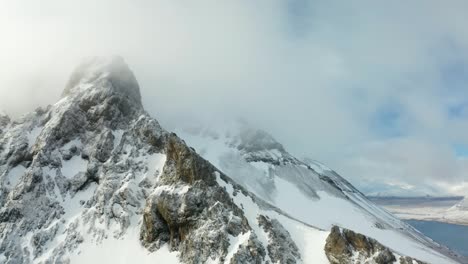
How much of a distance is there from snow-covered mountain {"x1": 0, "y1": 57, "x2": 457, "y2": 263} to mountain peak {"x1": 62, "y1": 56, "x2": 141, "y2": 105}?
121 cm

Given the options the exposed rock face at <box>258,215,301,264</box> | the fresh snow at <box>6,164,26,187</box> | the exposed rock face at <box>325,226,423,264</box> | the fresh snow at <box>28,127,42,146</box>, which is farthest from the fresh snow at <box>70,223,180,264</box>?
the fresh snow at <box>28,127,42,146</box>

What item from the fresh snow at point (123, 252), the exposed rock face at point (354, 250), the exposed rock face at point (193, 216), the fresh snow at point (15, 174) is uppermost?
the exposed rock face at point (354, 250)

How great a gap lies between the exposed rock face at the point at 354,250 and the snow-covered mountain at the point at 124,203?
0.60 ft

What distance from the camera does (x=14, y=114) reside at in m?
133

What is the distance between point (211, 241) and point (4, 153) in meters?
54.8

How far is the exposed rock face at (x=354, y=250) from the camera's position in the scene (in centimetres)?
8162

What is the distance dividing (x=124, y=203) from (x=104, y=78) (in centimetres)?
3644

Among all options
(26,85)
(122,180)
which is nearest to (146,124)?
(122,180)

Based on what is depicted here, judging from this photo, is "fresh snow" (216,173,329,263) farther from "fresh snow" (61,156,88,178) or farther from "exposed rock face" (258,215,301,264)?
"fresh snow" (61,156,88,178)

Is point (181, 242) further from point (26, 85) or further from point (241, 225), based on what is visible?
point (26, 85)

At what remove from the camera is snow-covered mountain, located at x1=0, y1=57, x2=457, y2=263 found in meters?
83.6

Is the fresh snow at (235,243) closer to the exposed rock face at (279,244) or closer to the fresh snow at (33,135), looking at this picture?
the exposed rock face at (279,244)

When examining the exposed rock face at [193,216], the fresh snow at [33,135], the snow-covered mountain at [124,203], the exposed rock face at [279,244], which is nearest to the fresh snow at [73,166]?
the snow-covered mountain at [124,203]

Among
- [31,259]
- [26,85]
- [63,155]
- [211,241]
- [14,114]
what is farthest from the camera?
[26,85]
